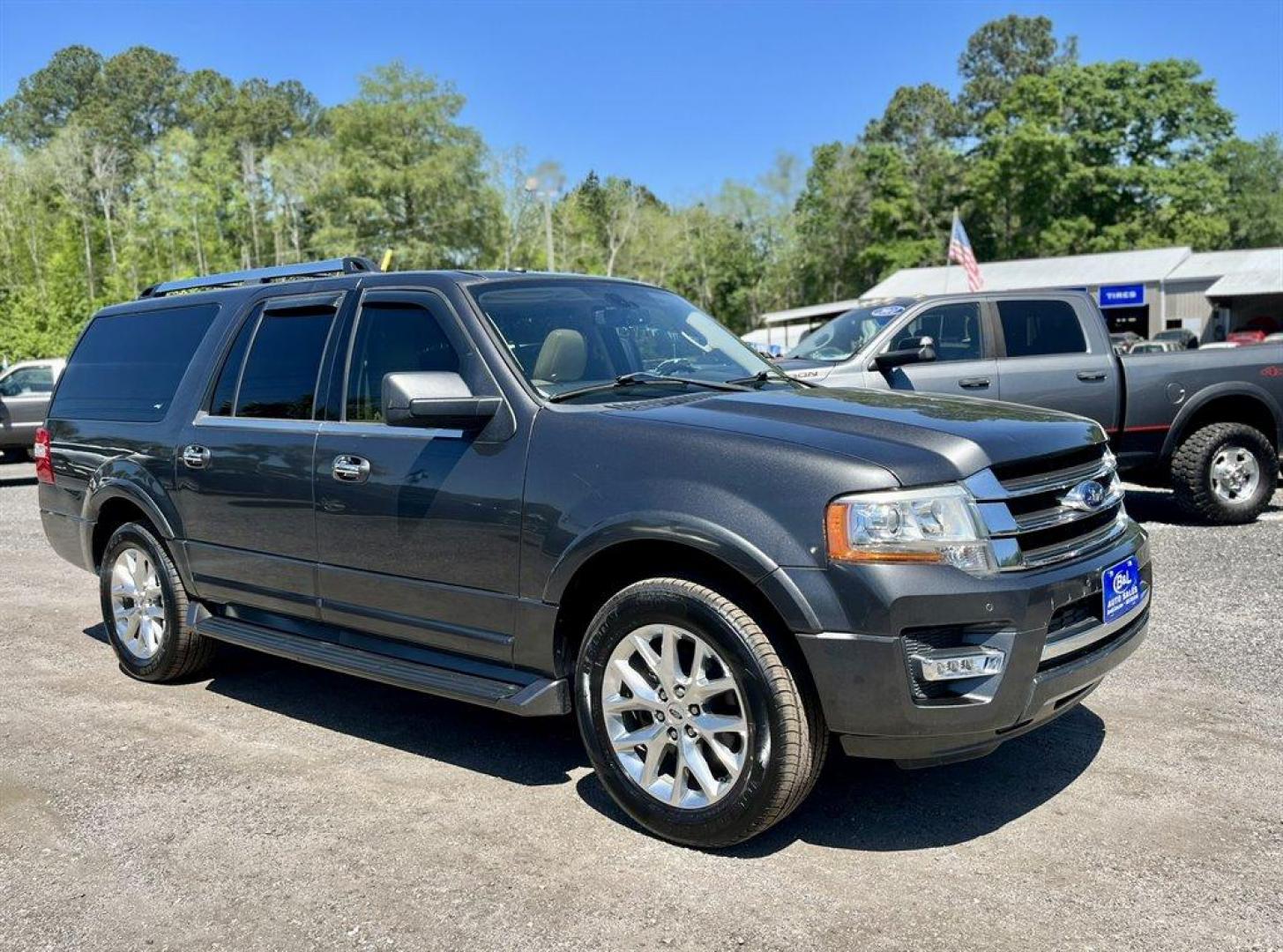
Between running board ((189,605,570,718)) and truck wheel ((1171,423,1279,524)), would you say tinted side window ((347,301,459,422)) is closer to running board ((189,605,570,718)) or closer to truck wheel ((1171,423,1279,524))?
running board ((189,605,570,718))

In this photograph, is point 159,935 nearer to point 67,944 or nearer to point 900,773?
point 67,944

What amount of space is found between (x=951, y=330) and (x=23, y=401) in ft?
52.9

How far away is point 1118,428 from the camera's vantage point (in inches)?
353

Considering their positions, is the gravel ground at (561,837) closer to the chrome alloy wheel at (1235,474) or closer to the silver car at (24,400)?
the chrome alloy wheel at (1235,474)

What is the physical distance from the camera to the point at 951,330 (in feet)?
30.9

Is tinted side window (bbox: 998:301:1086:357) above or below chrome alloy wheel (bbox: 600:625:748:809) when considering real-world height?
above

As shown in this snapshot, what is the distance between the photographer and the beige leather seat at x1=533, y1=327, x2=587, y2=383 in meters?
4.11

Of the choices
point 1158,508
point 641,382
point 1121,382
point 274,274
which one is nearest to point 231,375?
point 274,274

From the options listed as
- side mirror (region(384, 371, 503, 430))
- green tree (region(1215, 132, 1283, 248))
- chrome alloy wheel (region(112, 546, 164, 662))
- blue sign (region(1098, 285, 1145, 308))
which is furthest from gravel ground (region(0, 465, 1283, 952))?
green tree (region(1215, 132, 1283, 248))

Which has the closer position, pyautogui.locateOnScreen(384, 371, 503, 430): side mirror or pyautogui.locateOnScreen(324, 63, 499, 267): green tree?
pyautogui.locateOnScreen(384, 371, 503, 430): side mirror

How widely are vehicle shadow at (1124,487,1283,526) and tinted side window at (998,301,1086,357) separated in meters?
1.58

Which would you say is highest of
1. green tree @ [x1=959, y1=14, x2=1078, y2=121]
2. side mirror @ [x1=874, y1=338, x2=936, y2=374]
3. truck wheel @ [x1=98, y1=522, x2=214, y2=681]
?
green tree @ [x1=959, y1=14, x2=1078, y2=121]

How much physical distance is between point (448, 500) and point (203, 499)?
1.69m

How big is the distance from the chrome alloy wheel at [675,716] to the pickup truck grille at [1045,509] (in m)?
0.93
